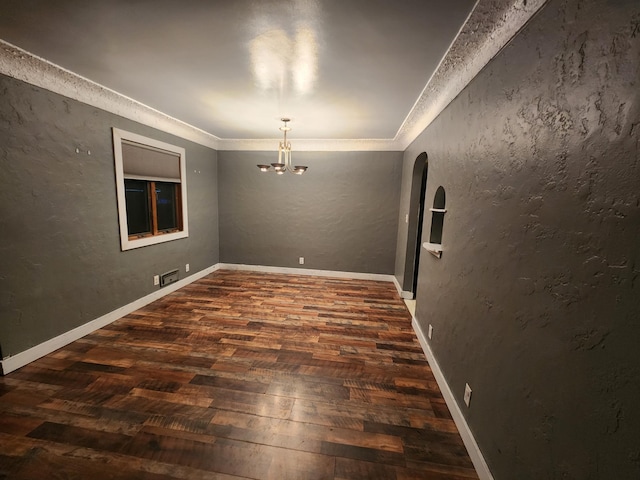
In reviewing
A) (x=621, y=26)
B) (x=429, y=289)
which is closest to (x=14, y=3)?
(x=621, y=26)

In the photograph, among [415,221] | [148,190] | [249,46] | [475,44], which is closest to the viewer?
[475,44]

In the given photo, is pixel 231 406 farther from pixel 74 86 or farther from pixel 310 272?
pixel 310 272

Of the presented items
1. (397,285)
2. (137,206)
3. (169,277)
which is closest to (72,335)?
(169,277)

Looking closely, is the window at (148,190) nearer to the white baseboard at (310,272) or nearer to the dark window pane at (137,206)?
the dark window pane at (137,206)

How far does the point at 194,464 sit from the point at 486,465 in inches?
64.5

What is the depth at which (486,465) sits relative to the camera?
55.6 inches

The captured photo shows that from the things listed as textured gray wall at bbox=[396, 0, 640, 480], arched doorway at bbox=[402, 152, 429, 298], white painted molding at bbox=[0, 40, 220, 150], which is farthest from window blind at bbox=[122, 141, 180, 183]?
textured gray wall at bbox=[396, 0, 640, 480]

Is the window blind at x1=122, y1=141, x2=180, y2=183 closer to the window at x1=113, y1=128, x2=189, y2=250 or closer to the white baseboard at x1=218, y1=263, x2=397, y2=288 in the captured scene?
the window at x1=113, y1=128, x2=189, y2=250

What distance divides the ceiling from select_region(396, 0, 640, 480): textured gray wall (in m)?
0.65

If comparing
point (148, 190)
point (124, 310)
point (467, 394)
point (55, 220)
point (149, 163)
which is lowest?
point (124, 310)

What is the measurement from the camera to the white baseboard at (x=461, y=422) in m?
1.45

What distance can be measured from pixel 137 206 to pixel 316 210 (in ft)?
9.28

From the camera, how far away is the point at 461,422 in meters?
1.72

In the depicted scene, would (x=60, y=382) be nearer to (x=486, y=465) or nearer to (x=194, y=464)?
(x=194, y=464)
